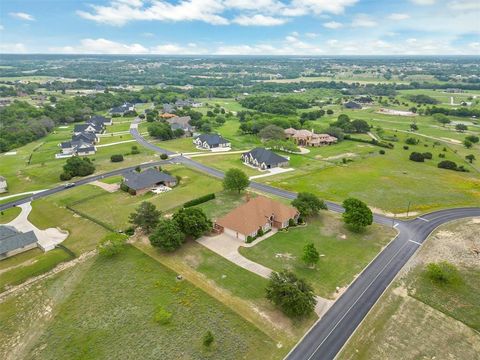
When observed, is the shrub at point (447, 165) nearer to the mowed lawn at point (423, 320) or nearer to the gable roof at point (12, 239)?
the mowed lawn at point (423, 320)

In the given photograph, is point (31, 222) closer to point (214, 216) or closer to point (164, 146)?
point (214, 216)

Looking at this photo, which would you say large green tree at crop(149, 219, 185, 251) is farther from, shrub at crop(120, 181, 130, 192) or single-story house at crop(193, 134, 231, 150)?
single-story house at crop(193, 134, 231, 150)

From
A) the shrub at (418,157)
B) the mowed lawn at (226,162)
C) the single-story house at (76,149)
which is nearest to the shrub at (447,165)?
the shrub at (418,157)

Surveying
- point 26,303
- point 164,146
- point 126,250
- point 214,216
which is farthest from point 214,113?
point 26,303

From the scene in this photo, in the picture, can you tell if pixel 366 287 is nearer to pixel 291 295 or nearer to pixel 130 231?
pixel 291 295

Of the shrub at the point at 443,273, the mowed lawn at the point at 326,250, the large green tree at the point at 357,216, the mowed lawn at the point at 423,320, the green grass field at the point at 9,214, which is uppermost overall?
the large green tree at the point at 357,216

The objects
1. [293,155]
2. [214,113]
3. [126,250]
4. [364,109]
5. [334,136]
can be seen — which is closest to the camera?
[126,250]

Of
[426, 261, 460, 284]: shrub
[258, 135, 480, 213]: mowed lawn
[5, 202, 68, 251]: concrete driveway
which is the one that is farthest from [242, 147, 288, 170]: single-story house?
[426, 261, 460, 284]: shrub
